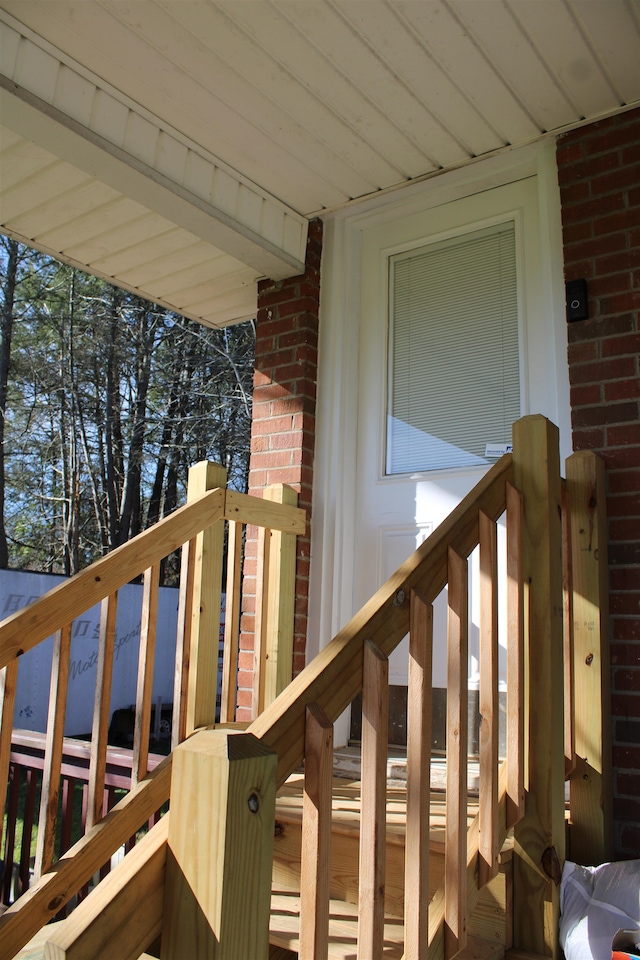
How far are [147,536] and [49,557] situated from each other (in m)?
11.1

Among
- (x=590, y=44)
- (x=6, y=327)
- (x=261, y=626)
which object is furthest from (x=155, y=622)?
(x=6, y=327)

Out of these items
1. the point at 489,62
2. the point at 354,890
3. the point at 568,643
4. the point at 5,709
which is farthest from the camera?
the point at 489,62

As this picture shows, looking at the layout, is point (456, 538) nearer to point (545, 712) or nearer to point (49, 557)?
point (545, 712)

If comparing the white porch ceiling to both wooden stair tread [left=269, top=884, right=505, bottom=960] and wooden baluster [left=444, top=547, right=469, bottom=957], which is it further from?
wooden stair tread [left=269, top=884, right=505, bottom=960]

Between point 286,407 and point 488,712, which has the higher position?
point 286,407

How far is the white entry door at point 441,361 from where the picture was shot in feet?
9.27

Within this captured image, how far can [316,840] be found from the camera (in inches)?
43.2

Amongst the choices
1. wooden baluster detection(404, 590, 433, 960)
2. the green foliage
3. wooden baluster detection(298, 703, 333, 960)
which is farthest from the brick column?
the green foliage

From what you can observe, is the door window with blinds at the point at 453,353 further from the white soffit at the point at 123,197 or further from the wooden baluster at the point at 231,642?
the wooden baluster at the point at 231,642

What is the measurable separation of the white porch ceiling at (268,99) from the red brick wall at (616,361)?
177 millimetres

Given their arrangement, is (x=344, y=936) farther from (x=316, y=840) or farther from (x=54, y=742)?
(x=54, y=742)

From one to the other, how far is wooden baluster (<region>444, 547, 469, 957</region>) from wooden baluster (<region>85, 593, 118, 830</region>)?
3.51ft

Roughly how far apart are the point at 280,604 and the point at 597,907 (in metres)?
1.52

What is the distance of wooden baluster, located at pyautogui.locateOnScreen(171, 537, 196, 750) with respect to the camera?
2.38 metres
